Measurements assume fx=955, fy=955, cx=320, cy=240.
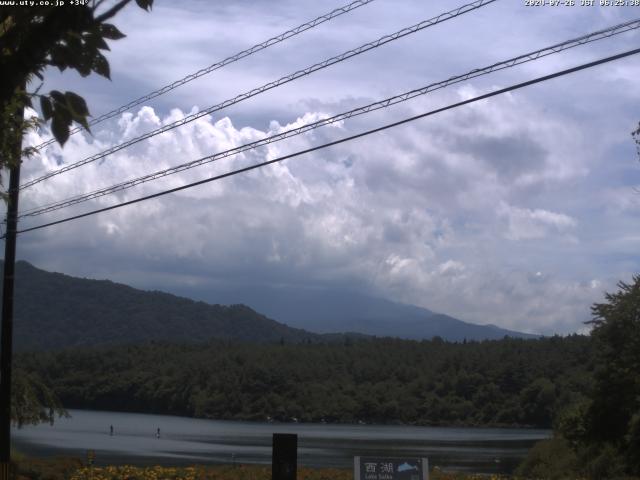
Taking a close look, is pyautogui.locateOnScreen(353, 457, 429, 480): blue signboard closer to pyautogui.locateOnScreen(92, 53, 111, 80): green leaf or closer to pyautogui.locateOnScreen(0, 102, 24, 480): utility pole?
pyautogui.locateOnScreen(92, 53, 111, 80): green leaf

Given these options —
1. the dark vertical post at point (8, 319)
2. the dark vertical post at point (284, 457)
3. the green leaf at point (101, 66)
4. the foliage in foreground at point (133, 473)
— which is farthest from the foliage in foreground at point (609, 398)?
the green leaf at point (101, 66)

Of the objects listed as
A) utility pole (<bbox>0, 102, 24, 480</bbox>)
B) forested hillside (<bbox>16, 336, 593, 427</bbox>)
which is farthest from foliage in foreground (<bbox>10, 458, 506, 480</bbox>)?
forested hillside (<bbox>16, 336, 593, 427</bbox>)

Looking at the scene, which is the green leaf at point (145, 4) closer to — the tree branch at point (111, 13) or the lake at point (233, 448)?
the tree branch at point (111, 13)

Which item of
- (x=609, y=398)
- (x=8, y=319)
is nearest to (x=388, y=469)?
(x=8, y=319)

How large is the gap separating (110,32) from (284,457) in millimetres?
7036

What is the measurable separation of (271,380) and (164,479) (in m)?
116

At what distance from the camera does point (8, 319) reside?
68.5 ft

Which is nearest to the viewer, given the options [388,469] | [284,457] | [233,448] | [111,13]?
[111,13]

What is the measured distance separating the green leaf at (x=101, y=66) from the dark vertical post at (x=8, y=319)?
1580 centimetres

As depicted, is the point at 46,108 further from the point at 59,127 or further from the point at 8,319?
the point at 8,319

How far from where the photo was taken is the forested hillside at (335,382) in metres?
119

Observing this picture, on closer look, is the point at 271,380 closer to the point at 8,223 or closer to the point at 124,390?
the point at 124,390

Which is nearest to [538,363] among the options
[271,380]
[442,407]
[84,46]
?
[442,407]
